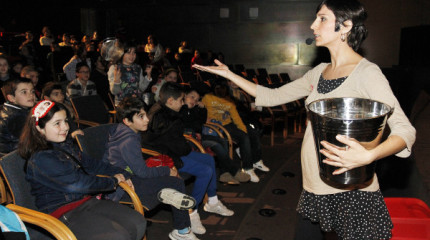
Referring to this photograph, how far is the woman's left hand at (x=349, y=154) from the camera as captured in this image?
121 cm

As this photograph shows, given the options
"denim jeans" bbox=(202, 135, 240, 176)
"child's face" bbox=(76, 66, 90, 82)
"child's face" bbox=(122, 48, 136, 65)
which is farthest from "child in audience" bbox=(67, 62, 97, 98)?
"denim jeans" bbox=(202, 135, 240, 176)

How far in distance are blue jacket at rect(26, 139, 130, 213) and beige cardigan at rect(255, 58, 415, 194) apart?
1.25 metres

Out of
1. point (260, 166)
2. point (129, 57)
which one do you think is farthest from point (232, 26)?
point (260, 166)

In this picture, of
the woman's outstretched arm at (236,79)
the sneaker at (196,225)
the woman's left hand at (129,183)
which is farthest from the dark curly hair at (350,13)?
the sneaker at (196,225)

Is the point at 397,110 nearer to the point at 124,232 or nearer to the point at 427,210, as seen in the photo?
the point at 427,210

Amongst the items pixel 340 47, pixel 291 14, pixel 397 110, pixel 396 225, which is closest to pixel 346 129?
pixel 397 110

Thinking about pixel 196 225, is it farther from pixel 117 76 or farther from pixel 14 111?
pixel 117 76

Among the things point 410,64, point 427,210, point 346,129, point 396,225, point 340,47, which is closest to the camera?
point 346,129

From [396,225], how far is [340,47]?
1.15 metres

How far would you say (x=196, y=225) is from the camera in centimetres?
325

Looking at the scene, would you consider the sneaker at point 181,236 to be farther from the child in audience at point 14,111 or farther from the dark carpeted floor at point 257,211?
the child in audience at point 14,111

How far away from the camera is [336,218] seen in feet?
5.48

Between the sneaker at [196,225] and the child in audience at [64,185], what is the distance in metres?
0.90

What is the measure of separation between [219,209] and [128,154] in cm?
117
